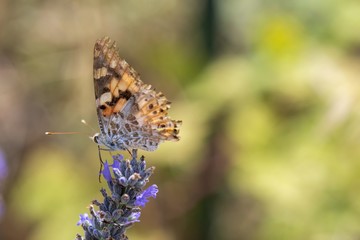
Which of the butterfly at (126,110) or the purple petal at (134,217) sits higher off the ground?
the butterfly at (126,110)

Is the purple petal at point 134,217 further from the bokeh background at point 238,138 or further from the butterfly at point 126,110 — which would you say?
the bokeh background at point 238,138

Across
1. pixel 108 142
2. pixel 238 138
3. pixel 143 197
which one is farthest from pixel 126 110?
pixel 238 138

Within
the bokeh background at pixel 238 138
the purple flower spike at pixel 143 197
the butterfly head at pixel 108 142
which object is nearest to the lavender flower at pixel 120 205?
the purple flower spike at pixel 143 197

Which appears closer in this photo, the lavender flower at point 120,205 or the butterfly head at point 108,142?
the lavender flower at point 120,205

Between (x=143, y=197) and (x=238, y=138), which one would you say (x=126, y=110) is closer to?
(x=143, y=197)

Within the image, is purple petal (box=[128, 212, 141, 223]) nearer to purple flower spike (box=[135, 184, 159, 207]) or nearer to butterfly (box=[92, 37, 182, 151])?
purple flower spike (box=[135, 184, 159, 207])

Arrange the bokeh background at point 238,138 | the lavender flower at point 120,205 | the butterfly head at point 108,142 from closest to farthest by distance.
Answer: the lavender flower at point 120,205
the butterfly head at point 108,142
the bokeh background at point 238,138
